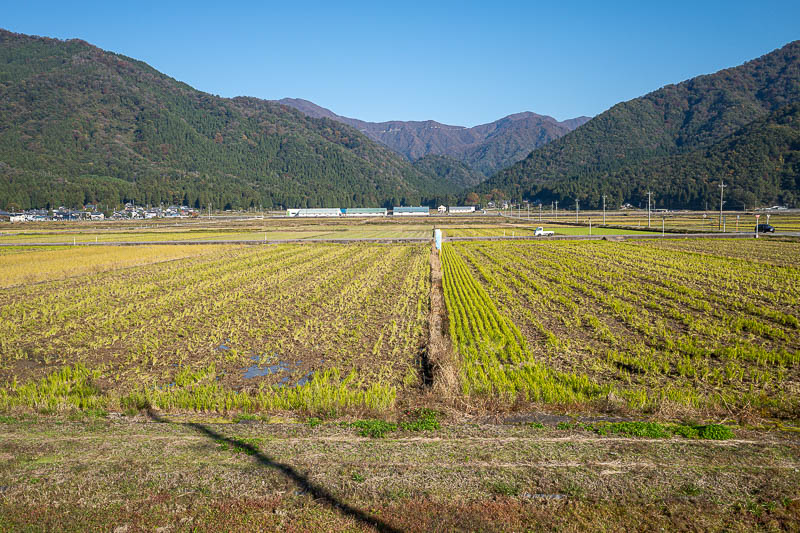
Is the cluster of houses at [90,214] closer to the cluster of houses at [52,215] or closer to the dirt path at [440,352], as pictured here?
the cluster of houses at [52,215]

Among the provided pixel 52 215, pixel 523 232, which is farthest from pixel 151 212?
pixel 523 232

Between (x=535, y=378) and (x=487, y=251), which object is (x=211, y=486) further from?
(x=487, y=251)

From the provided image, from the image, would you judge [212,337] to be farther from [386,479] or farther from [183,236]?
[183,236]

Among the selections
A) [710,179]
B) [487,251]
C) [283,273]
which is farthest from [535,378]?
[710,179]

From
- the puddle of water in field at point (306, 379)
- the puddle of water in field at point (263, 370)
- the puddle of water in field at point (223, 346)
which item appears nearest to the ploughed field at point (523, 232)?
the puddle of water in field at point (223, 346)

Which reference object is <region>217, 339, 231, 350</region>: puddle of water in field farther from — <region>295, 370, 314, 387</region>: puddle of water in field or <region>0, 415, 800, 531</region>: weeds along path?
<region>0, 415, 800, 531</region>: weeds along path
